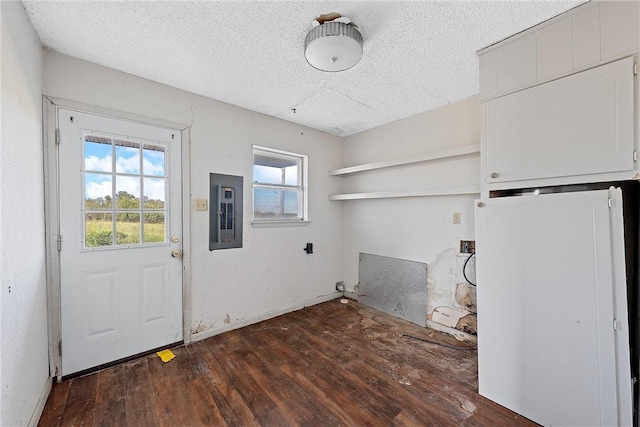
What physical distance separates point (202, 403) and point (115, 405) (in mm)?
568

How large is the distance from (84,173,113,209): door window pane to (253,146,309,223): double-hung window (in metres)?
1.38

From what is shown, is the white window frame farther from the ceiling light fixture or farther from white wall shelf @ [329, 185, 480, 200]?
the ceiling light fixture

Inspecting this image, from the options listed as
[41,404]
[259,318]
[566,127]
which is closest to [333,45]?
[566,127]

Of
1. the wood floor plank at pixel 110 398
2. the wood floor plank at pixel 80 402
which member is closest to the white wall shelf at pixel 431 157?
the wood floor plank at pixel 110 398

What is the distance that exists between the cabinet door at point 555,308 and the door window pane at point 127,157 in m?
2.80

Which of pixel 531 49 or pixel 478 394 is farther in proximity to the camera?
pixel 478 394

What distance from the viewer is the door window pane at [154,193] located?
7.72 feet

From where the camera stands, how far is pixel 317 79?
91.4 inches

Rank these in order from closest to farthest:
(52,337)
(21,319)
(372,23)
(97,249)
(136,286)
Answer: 1. (21,319)
2. (372,23)
3. (52,337)
4. (97,249)
5. (136,286)

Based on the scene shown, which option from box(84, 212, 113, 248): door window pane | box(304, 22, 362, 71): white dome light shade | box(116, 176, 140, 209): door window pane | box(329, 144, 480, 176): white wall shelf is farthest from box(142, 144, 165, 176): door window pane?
box(329, 144, 480, 176): white wall shelf

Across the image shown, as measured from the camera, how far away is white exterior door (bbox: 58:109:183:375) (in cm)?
201

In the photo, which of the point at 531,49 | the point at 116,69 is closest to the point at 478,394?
the point at 531,49

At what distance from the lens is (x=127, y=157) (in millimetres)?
2254

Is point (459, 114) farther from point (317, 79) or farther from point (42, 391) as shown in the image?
point (42, 391)
